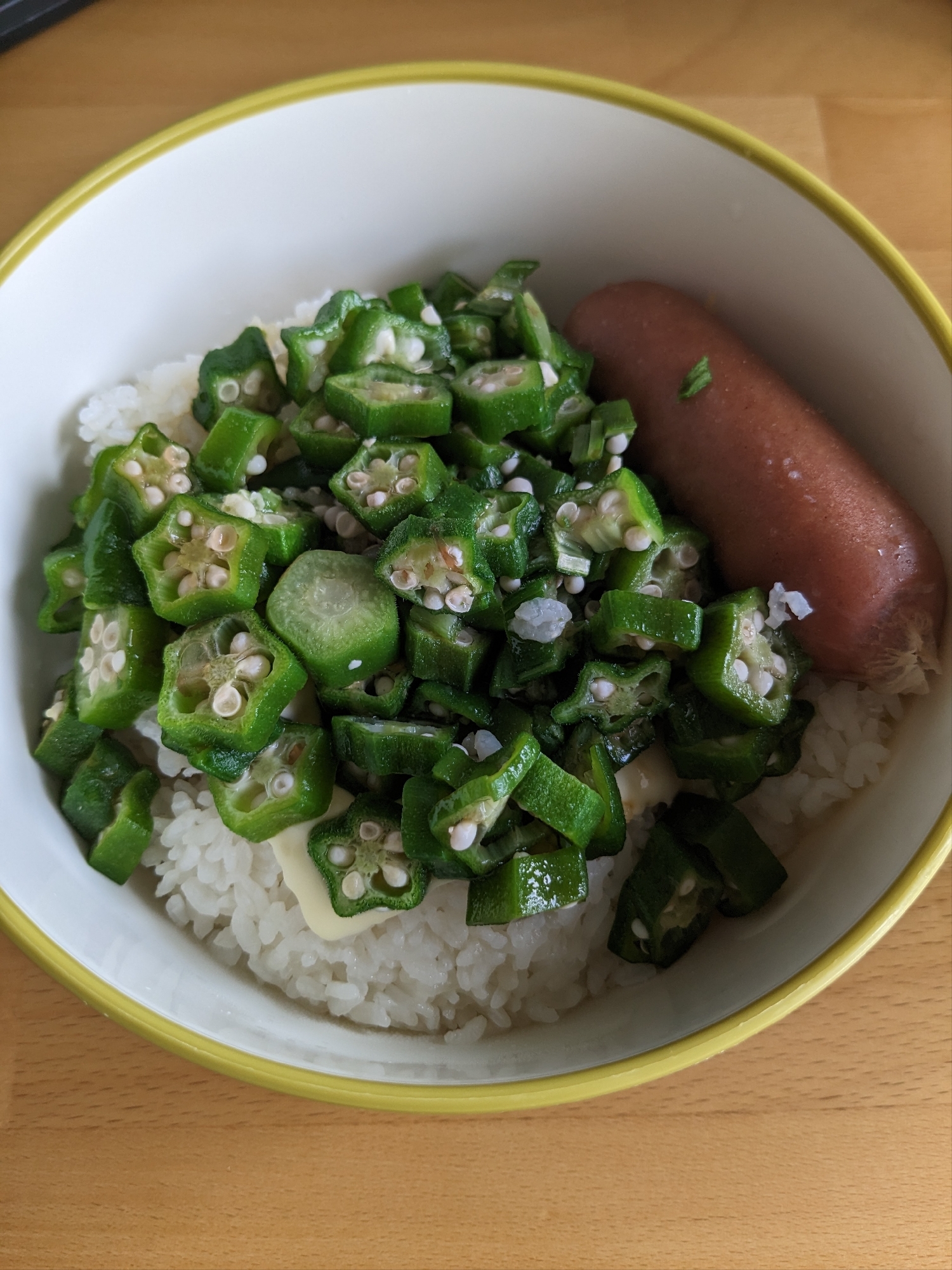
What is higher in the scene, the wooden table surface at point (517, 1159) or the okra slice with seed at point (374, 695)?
the okra slice with seed at point (374, 695)

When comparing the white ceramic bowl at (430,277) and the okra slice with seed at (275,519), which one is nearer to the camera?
the white ceramic bowl at (430,277)

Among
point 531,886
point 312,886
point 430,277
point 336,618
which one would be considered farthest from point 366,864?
point 430,277

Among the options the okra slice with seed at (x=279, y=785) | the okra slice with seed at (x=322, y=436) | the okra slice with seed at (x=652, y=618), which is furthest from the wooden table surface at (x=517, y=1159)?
the okra slice with seed at (x=322, y=436)

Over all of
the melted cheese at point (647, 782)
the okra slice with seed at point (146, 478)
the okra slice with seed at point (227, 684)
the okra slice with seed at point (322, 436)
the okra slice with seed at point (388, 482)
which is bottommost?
the melted cheese at point (647, 782)

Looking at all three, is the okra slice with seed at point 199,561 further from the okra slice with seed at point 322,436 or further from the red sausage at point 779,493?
the red sausage at point 779,493

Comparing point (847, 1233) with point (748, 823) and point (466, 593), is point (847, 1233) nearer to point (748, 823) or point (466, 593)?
point (748, 823)

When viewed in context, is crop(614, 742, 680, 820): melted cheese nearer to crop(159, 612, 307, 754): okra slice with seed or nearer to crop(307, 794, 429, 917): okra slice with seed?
crop(307, 794, 429, 917): okra slice with seed

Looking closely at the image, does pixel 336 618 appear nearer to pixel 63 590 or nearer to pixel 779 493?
pixel 63 590
